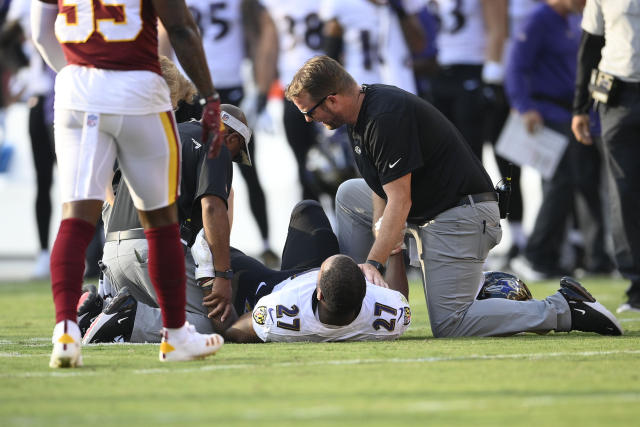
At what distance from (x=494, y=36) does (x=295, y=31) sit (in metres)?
1.82

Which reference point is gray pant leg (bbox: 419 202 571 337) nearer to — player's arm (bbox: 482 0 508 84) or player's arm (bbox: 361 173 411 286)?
player's arm (bbox: 361 173 411 286)

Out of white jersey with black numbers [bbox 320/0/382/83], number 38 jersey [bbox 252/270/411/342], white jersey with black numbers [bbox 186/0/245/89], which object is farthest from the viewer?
white jersey with black numbers [bbox 186/0/245/89]

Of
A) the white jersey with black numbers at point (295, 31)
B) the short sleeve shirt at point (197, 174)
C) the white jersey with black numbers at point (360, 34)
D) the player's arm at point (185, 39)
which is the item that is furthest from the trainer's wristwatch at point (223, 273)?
the white jersey with black numbers at point (295, 31)

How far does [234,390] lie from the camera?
4133 mm

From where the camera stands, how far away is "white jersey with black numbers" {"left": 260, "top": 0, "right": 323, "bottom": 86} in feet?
37.6

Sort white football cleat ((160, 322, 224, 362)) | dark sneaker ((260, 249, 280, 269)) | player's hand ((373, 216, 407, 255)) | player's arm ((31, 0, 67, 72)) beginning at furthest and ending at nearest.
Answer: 1. dark sneaker ((260, 249, 280, 269))
2. player's hand ((373, 216, 407, 255))
3. player's arm ((31, 0, 67, 72))
4. white football cleat ((160, 322, 224, 362))

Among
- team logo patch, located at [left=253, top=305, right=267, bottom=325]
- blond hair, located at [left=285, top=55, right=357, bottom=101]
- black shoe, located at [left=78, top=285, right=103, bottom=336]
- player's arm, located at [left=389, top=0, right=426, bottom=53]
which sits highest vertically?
blond hair, located at [left=285, top=55, right=357, bottom=101]

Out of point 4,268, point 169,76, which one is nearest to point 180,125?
point 169,76

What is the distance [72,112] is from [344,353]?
4.92 ft

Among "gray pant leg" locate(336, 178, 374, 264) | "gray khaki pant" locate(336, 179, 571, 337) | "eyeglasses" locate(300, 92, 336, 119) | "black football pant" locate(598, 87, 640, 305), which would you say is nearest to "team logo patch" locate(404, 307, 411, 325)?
"gray khaki pant" locate(336, 179, 571, 337)

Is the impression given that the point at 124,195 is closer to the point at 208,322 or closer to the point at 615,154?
the point at 208,322

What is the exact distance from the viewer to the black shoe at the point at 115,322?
5996 millimetres

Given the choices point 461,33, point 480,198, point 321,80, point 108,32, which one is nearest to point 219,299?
point 321,80

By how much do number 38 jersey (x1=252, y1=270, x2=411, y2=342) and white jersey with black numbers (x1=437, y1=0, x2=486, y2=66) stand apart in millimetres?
5572
